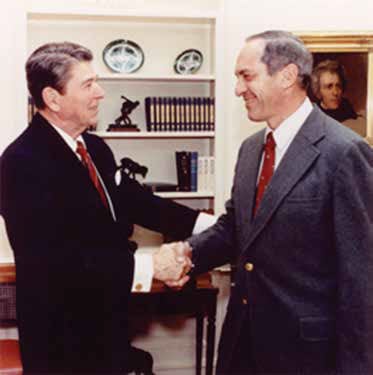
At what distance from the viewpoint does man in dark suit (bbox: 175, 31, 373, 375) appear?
190 centimetres

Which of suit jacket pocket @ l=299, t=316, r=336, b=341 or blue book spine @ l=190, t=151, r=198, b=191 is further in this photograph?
blue book spine @ l=190, t=151, r=198, b=191

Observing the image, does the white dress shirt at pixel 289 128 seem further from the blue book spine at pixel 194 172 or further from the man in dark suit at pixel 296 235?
the blue book spine at pixel 194 172

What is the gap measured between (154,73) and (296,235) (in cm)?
252

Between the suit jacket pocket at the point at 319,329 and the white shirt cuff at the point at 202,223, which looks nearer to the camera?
the suit jacket pocket at the point at 319,329

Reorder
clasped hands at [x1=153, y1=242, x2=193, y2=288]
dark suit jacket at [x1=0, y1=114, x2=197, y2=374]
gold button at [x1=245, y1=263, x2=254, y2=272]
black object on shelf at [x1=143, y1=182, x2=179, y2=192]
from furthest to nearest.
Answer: black object on shelf at [x1=143, y1=182, x2=179, y2=192]
clasped hands at [x1=153, y1=242, x2=193, y2=288]
dark suit jacket at [x1=0, y1=114, x2=197, y2=374]
gold button at [x1=245, y1=263, x2=254, y2=272]

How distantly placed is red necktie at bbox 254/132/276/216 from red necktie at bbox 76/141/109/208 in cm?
64

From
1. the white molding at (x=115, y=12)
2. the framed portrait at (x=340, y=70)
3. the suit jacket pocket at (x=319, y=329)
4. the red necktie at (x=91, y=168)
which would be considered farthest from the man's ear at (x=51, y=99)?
the framed portrait at (x=340, y=70)

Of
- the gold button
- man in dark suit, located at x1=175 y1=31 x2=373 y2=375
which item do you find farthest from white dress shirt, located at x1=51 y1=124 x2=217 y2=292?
the gold button

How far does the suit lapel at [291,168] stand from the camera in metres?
1.99

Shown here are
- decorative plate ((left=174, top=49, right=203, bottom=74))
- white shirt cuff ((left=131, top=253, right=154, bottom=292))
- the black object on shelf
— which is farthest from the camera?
decorative plate ((left=174, top=49, right=203, bottom=74))

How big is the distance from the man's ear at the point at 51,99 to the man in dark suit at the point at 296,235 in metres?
0.72

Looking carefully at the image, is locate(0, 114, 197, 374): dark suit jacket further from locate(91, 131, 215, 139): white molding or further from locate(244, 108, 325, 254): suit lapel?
locate(91, 131, 215, 139): white molding

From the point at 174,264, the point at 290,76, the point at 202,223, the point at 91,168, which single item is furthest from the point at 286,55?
the point at 202,223

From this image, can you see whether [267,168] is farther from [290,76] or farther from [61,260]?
[61,260]
